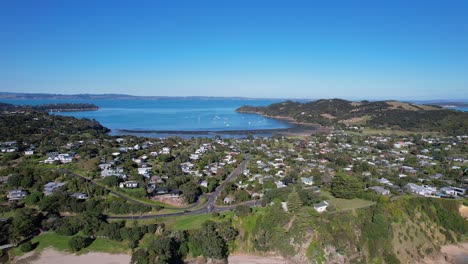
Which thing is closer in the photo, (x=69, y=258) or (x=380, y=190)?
(x=69, y=258)

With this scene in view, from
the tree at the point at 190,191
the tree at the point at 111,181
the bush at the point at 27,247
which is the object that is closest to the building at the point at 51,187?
the tree at the point at 111,181

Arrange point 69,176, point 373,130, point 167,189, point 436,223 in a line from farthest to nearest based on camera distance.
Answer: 1. point 373,130
2. point 69,176
3. point 167,189
4. point 436,223

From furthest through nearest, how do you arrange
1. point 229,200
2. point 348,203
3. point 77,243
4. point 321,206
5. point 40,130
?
point 40,130, point 229,200, point 348,203, point 321,206, point 77,243

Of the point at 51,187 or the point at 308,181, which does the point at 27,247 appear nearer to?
the point at 51,187

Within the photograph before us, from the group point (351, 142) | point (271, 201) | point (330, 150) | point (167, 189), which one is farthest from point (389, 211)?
point (351, 142)

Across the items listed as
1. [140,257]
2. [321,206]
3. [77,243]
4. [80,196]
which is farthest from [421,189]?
[80,196]

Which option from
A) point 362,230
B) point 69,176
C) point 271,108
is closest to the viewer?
point 362,230

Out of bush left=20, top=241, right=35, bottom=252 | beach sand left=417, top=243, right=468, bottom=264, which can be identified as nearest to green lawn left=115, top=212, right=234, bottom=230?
bush left=20, top=241, right=35, bottom=252

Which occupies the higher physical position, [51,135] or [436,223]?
[51,135]

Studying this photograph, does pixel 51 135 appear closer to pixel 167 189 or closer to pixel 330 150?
pixel 167 189
